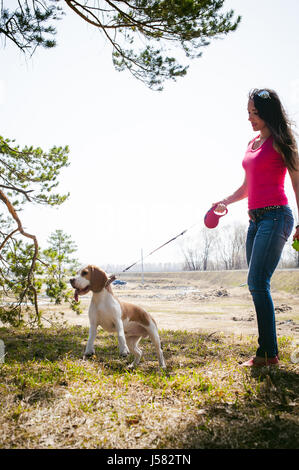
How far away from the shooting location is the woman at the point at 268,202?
3.30 metres

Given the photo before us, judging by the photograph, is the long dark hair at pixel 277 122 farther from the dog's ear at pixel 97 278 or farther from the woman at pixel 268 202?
the dog's ear at pixel 97 278

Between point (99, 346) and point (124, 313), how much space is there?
1589mm

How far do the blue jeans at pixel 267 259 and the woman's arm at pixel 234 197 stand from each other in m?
0.75

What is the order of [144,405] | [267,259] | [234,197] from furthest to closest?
1. [234,197]
2. [267,259]
3. [144,405]

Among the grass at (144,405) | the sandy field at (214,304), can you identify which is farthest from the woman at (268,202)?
the sandy field at (214,304)

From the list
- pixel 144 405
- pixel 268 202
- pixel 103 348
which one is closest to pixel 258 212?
pixel 268 202

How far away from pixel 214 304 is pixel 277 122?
1526 cm

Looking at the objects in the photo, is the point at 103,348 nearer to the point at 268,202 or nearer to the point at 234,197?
the point at 234,197

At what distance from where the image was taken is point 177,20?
5.67 meters

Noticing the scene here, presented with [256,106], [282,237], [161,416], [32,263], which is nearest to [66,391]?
[161,416]

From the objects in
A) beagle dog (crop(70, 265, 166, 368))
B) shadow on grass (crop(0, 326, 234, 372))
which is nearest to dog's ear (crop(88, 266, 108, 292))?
beagle dog (crop(70, 265, 166, 368))

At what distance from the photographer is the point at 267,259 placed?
330 centimetres

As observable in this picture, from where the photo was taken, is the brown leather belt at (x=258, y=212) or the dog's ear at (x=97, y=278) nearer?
the brown leather belt at (x=258, y=212)
